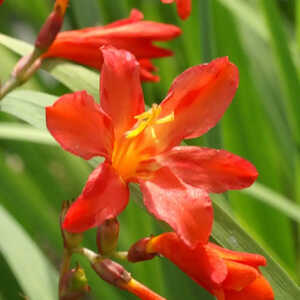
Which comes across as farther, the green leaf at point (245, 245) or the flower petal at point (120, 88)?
the green leaf at point (245, 245)

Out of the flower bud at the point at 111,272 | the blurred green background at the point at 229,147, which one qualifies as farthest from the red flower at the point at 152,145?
the blurred green background at the point at 229,147

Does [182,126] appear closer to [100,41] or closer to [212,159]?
[212,159]

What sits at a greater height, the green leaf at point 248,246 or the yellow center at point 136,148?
the yellow center at point 136,148

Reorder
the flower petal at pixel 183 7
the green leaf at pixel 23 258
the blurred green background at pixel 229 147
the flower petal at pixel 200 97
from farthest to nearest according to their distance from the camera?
the blurred green background at pixel 229 147, the green leaf at pixel 23 258, the flower petal at pixel 183 7, the flower petal at pixel 200 97

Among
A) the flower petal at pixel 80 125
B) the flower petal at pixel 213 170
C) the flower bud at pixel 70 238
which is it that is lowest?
the flower bud at pixel 70 238

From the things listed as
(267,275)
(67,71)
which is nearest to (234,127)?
(67,71)

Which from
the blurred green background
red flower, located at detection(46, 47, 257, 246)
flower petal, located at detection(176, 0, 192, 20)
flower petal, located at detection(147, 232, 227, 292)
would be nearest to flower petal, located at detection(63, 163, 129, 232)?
red flower, located at detection(46, 47, 257, 246)

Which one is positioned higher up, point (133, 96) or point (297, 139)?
point (133, 96)

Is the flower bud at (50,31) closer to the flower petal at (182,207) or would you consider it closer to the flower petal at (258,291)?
the flower petal at (182,207)
